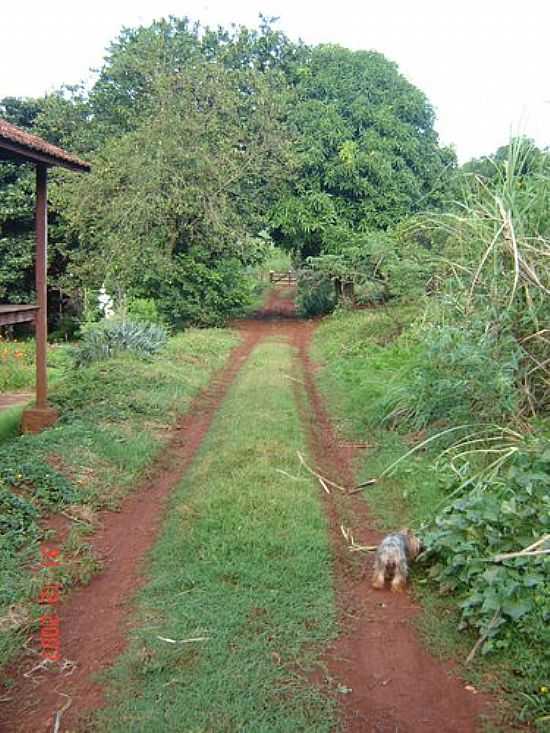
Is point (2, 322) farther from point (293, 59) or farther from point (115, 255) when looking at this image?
point (293, 59)

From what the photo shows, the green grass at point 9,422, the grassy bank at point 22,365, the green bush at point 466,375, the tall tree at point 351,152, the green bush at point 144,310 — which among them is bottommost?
the grassy bank at point 22,365

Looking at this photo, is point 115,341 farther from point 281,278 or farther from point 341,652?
point 281,278

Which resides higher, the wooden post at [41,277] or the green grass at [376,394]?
the wooden post at [41,277]

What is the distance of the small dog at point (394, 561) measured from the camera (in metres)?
4.91

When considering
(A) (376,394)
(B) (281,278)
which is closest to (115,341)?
(A) (376,394)

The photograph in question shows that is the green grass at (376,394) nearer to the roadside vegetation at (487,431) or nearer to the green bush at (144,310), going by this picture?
the roadside vegetation at (487,431)

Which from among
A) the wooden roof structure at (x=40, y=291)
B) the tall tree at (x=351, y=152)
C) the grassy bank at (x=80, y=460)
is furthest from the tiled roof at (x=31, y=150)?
the tall tree at (x=351, y=152)

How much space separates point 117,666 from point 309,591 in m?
1.37

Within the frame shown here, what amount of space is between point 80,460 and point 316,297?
58.3ft

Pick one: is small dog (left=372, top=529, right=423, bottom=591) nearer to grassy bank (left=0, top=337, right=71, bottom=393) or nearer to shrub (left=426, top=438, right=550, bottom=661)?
shrub (left=426, top=438, right=550, bottom=661)

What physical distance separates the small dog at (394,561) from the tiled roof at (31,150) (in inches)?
209

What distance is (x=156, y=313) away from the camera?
19031mm

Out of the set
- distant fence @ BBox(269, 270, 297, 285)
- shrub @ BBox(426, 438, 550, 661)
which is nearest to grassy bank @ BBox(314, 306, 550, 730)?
shrub @ BBox(426, 438, 550, 661)

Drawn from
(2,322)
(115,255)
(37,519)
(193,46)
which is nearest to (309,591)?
(37,519)
